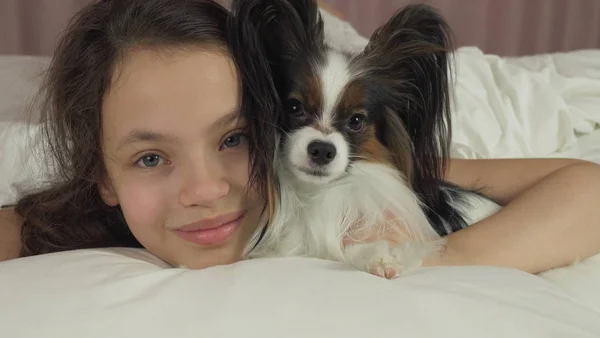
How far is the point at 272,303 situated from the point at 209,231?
373mm

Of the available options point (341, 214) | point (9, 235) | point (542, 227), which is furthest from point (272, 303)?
point (9, 235)

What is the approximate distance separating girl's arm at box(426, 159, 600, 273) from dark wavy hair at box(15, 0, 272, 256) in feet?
1.61

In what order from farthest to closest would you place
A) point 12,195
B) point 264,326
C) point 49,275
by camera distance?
1. point 12,195
2. point 49,275
3. point 264,326

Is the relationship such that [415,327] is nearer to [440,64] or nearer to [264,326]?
[264,326]

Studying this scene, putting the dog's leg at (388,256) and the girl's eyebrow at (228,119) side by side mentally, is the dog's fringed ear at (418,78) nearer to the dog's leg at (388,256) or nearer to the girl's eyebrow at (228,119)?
the dog's leg at (388,256)

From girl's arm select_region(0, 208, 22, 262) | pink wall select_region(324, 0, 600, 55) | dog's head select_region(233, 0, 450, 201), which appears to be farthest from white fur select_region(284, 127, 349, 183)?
pink wall select_region(324, 0, 600, 55)

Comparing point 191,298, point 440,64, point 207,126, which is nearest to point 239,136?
point 207,126

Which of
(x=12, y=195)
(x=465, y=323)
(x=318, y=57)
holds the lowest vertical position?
(x=12, y=195)

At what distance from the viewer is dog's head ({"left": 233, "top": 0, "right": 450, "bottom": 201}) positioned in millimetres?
1379

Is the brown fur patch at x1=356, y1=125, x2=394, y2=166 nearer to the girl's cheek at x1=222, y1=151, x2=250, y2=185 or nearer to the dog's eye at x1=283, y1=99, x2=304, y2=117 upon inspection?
the dog's eye at x1=283, y1=99, x2=304, y2=117

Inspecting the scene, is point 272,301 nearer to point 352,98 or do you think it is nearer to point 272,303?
point 272,303

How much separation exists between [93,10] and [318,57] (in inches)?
21.0

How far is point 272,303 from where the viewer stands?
971mm

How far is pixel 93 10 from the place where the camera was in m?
1.43
